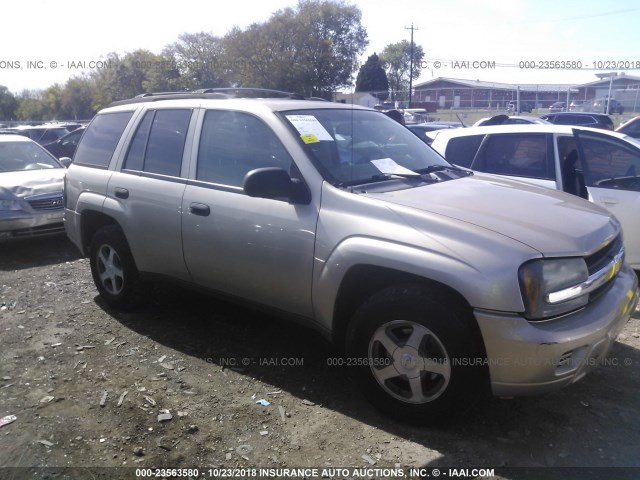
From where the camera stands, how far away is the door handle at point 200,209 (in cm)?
371

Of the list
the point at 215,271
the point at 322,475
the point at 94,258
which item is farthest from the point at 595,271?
the point at 94,258

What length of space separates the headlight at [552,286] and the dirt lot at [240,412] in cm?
79

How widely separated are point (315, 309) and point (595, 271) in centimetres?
159

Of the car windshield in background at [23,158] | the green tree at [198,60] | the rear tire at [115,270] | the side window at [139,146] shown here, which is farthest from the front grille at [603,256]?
the green tree at [198,60]

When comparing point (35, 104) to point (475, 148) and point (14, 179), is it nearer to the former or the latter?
point (14, 179)

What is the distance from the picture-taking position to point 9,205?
692 centimetres

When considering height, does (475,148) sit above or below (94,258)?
above

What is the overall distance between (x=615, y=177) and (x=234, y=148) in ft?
12.6

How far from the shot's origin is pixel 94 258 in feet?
15.9

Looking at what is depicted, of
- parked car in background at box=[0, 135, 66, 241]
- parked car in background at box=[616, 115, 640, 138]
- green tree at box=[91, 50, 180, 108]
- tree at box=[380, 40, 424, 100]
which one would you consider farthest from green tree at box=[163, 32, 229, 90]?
parked car in background at box=[0, 135, 66, 241]

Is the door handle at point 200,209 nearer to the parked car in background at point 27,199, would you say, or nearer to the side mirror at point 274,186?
the side mirror at point 274,186

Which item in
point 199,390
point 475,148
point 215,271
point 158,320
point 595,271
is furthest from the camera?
point 475,148

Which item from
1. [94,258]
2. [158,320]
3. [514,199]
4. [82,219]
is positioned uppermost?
[514,199]

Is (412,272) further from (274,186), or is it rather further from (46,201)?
(46,201)
